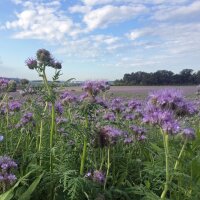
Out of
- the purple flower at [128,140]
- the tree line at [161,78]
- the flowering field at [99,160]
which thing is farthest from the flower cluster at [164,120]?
the tree line at [161,78]

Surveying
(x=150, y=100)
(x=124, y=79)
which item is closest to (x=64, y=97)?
(x=150, y=100)

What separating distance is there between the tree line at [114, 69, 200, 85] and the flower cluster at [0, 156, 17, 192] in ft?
58.0

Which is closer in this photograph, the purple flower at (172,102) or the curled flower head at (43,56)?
the purple flower at (172,102)

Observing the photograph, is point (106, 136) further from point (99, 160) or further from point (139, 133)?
point (139, 133)

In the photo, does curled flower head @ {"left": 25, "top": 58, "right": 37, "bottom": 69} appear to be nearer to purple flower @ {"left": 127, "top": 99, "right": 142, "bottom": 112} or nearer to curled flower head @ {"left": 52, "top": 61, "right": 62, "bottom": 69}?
curled flower head @ {"left": 52, "top": 61, "right": 62, "bottom": 69}

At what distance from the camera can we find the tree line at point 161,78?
826 inches

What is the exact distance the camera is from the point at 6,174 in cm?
337

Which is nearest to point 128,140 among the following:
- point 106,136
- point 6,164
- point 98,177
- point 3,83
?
point 106,136

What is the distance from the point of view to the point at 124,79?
2180 cm

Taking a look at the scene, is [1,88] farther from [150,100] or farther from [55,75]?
[150,100]

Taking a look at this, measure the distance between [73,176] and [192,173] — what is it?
3.90ft

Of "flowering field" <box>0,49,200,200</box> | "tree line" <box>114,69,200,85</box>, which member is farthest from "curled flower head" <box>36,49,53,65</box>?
"tree line" <box>114,69,200,85</box>

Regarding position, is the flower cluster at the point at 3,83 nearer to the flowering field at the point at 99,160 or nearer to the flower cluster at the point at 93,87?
the flowering field at the point at 99,160

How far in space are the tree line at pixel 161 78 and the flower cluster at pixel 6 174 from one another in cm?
1769
